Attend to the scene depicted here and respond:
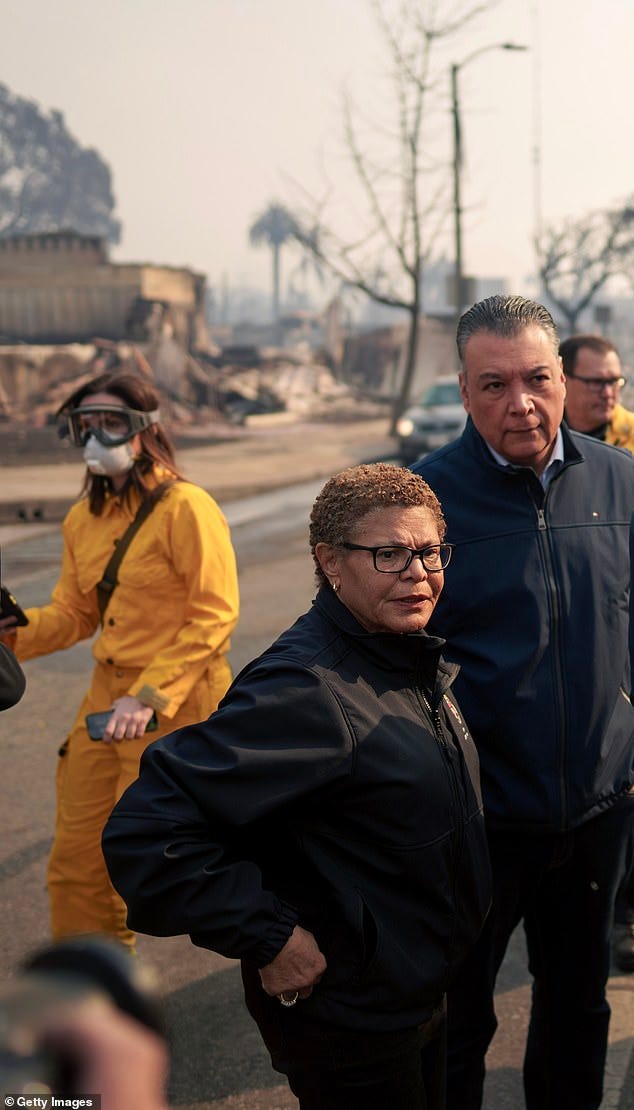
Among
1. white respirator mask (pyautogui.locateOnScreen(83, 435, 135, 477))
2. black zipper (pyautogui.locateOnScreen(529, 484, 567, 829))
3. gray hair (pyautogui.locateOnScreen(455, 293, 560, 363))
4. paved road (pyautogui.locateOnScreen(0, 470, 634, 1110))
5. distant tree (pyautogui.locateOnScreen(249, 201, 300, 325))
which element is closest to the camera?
→ black zipper (pyautogui.locateOnScreen(529, 484, 567, 829))

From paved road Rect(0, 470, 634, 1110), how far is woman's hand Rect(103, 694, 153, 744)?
872 mm

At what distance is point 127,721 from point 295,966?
1522 millimetres

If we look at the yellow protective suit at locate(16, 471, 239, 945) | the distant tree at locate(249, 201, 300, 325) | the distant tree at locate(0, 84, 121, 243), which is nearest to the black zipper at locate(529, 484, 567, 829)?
the yellow protective suit at locate(16, 471, 239, 945)

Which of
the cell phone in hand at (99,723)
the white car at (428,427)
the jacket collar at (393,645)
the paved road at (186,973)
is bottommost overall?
the white car at (428,427)

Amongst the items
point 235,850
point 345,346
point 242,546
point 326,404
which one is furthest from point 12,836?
point 345,346

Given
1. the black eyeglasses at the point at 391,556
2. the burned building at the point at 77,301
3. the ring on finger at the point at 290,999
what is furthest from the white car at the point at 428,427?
the ring on finger at the point at 290,999

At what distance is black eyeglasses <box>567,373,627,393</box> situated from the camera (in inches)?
199

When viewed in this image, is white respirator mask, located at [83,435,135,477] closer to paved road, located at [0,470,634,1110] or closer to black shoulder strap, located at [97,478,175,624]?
black shoulder strap, located at [97,478,175,624]

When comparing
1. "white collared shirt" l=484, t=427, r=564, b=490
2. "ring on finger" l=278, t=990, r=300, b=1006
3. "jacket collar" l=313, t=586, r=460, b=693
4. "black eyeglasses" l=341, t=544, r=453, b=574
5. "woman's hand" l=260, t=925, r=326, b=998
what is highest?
"white collared shirt" l=484, t=427, r=564, b=490

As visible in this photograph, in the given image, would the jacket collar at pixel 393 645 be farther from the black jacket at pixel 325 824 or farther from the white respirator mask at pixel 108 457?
the white respirator mask at pixel 108 457

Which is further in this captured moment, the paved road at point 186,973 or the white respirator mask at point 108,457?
the white respirator mask at point 108,457

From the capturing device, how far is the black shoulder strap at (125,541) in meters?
3.75

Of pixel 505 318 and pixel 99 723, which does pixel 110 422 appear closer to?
pixel 99 723

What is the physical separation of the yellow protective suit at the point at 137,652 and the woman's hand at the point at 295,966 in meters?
1.51
